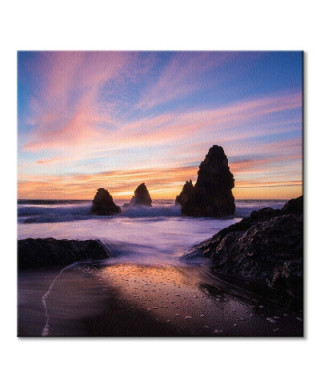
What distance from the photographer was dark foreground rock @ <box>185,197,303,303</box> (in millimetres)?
2932

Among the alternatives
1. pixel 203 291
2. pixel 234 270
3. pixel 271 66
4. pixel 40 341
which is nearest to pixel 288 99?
pixel 271 66

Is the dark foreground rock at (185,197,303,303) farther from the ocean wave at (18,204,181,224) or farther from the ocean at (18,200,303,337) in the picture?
the ocean wave at (18,204,181,224)

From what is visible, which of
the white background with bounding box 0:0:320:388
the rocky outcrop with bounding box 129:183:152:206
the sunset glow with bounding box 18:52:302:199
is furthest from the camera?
the rocky outcrop with bounding box 129:183:152:206

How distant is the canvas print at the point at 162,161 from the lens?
299 centimetres

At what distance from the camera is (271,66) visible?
304 centimetres

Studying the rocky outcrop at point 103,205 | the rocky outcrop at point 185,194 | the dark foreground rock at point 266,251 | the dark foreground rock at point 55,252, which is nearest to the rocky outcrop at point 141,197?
the rocky outcrop at point 103,205

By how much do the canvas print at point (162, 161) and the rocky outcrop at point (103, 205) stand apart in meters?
0.01

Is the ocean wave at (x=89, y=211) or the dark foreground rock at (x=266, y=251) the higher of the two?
the ocean wave at (x=89, y=211)

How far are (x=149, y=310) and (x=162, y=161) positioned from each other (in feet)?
4.60

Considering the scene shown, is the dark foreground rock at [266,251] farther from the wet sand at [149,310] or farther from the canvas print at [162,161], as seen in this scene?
the wet sand at [149,310]

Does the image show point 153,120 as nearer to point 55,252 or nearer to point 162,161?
point 162,161

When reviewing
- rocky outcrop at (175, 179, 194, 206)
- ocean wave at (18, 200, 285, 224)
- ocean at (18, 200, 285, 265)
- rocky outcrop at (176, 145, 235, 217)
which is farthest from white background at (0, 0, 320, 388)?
rocky outcrop at (175, 179, 194, 206)
